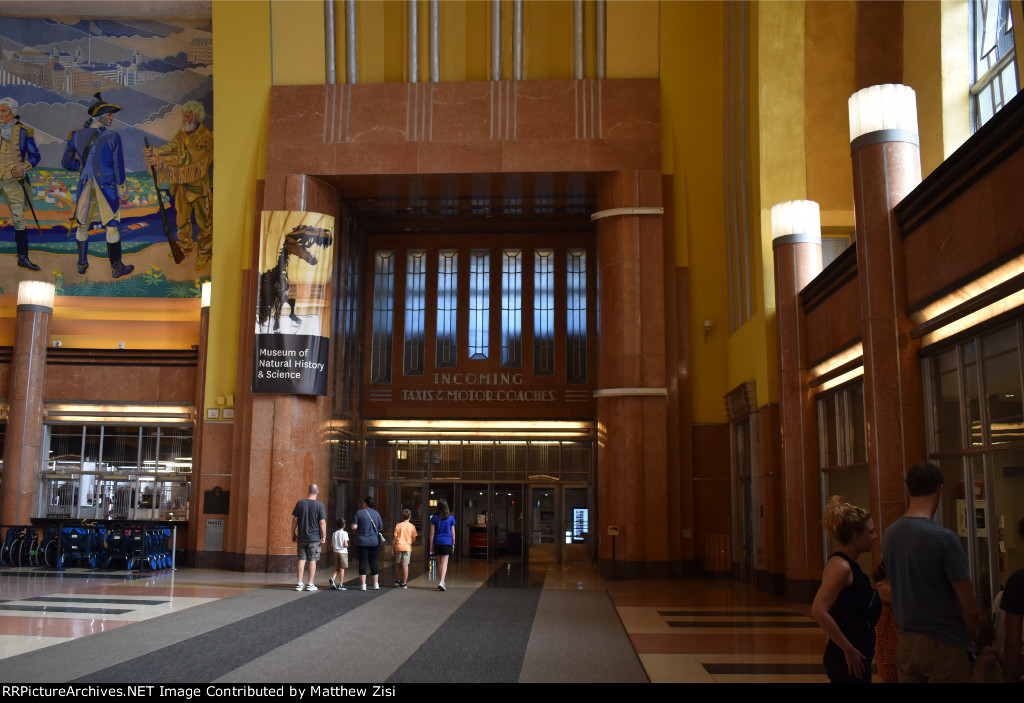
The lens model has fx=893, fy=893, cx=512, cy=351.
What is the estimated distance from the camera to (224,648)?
8117 mm

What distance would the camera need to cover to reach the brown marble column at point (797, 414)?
1283cm

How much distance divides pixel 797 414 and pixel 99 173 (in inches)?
710

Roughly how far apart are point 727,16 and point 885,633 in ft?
50.6

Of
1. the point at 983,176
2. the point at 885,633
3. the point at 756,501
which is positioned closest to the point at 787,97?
the point at 756,501

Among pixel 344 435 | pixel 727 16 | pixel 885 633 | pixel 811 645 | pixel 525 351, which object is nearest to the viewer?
pixel 885 633

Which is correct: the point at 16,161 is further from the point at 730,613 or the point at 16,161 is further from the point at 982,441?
the point at 982,441

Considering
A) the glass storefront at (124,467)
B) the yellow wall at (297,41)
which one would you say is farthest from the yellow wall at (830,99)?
the glass storefront at (124,467)

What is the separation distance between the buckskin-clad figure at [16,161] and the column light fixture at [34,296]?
2138mm

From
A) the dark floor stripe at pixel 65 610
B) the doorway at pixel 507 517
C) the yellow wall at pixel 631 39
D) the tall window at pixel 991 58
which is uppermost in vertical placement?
the yellow wall at pixel 631 39

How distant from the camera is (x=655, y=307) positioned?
17.9m

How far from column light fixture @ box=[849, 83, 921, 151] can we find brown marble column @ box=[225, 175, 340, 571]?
40.6 feet

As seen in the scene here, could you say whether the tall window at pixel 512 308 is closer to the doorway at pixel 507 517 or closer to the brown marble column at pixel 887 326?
the doorway at pixel 507 517

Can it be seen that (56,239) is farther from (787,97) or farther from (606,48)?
(787,97)

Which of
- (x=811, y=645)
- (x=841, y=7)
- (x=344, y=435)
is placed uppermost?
(x=841, y=7)
